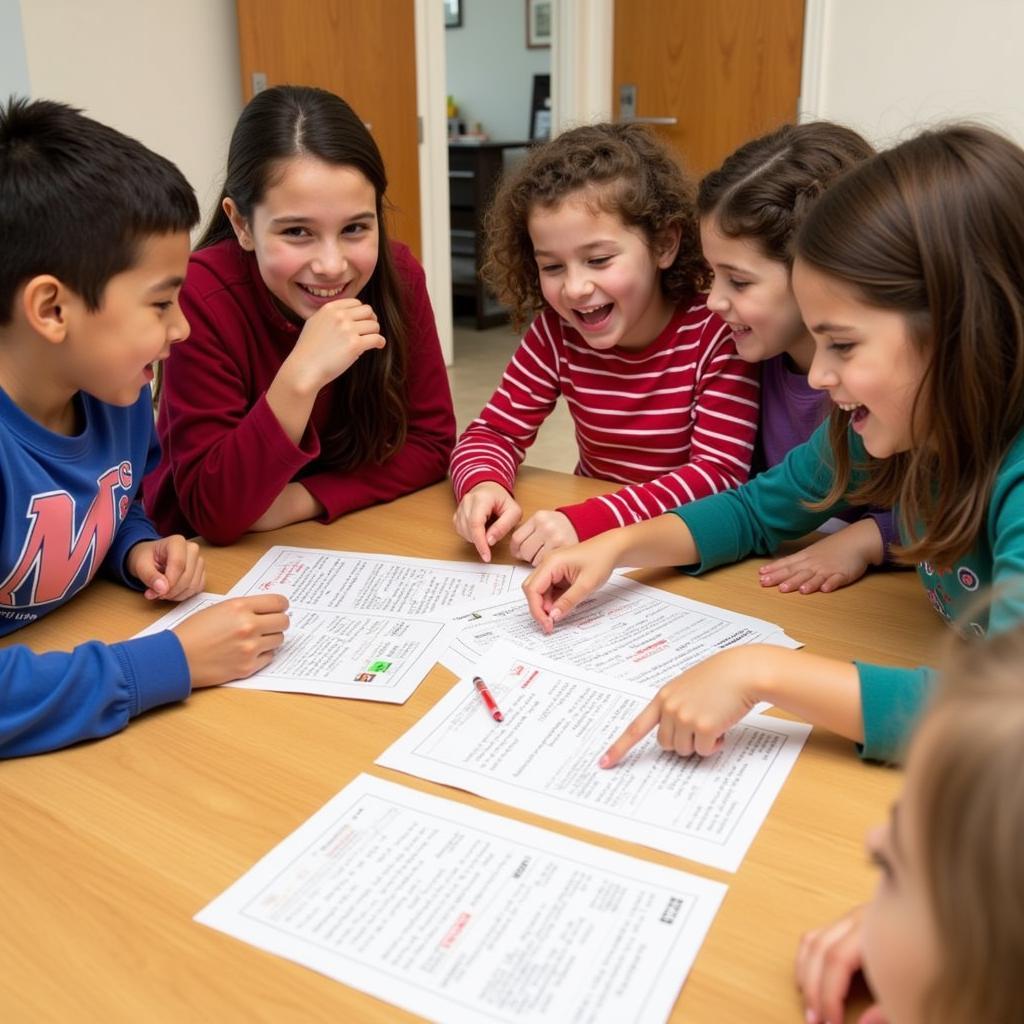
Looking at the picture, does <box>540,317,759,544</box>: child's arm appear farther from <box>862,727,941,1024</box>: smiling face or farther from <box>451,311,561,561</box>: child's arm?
<box>862,727,941,1024</box>: smiling face

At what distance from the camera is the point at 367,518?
54.1 inches

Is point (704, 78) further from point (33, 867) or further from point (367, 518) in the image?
point (33, 867)

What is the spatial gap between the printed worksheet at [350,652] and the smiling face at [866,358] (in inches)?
17.4

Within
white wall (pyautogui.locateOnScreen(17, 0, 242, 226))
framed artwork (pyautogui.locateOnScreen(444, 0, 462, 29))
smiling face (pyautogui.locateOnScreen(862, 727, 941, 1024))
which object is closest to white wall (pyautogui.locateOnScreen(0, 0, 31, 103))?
white wall (pyautogui.locateOnScreen(17, 0, 242, 226))

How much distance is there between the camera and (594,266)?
4.67 feet

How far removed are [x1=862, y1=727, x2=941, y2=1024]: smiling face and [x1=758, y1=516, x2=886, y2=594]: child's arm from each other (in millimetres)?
700

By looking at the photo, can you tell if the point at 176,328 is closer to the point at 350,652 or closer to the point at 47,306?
the point at 47,306

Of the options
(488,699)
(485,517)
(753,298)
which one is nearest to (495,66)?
(753,298)

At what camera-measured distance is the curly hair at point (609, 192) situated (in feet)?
4.61

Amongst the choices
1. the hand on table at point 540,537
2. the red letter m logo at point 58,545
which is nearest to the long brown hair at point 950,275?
the hand on table at point 540,537

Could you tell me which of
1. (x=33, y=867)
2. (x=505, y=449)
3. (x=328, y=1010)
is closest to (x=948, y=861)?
(x=328, y=1010)

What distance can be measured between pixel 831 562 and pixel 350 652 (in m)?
0.54

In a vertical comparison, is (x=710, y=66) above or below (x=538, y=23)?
below

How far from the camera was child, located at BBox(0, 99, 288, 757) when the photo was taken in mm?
939
